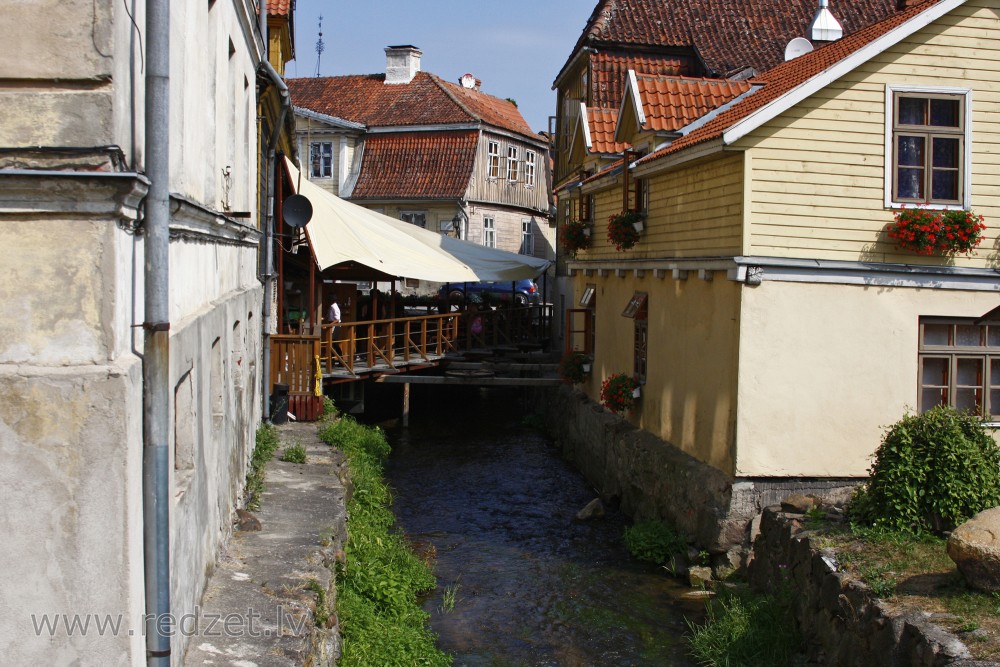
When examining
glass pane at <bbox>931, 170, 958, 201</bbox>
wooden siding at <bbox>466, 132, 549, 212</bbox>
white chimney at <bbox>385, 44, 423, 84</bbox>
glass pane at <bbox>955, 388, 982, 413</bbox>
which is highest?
white chimney at <bbox>385, 44, 423, 84</bbox>

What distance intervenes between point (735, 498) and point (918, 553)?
130 inches

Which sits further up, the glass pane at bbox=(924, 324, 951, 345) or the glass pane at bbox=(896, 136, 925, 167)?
the glass pane at bbox=(896, 136, 925, 167)

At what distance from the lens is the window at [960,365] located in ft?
39.7

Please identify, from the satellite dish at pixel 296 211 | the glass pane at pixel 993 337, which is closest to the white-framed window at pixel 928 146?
the glass pane at pixel 993 337

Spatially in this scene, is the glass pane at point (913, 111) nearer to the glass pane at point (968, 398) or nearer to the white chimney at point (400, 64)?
the glass pane at point (968, 398)

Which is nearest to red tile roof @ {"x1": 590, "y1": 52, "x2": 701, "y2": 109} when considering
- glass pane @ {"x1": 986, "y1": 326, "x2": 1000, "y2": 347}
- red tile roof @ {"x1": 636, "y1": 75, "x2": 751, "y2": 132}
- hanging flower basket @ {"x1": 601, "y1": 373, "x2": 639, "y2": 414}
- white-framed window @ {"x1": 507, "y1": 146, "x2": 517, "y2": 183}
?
red tile roof @ {"x1": 636, "y1": 75, "x2": 751, "y2": 132}

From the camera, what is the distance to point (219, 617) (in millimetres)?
6469

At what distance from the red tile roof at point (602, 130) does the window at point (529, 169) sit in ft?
57.1

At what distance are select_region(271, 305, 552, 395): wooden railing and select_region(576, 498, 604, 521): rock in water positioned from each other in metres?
5.13

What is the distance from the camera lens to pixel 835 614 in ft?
28.7

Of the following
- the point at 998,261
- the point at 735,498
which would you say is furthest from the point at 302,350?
the point at 998,261

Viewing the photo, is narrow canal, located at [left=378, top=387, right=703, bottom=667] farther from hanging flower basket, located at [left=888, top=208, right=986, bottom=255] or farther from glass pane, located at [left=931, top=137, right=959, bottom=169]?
glass pane, located at [left=931, top=137, right=959, bottom=169]

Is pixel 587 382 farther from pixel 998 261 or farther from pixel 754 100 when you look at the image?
pixel 998 261

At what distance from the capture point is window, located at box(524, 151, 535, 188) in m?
37.8
